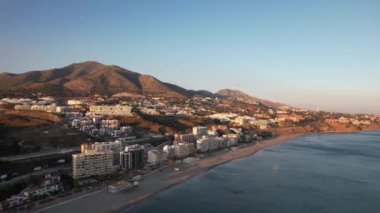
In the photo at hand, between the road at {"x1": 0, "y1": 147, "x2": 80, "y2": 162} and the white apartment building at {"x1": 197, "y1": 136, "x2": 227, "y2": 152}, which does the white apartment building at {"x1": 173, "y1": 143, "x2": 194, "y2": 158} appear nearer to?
the white apartment building at {"x1": 197, "y1": 136, "x2": 227, "y2": 152}

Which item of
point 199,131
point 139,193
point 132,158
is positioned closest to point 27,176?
point 139,193

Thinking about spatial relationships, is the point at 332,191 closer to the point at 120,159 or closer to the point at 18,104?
the point at 120,159

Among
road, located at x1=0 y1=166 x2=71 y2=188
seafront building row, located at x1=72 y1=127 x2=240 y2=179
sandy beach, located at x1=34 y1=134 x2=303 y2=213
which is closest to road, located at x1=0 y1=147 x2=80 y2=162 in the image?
seafront building row, located at x1=72 y1=127 x2=240 y2=179

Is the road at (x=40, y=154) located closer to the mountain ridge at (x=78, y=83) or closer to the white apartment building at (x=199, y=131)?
the white apartment building at (x=199, y=131)

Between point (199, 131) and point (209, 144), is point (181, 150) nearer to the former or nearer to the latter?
point (209, 144)

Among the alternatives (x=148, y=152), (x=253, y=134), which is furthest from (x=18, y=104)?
(x=253, y=134)

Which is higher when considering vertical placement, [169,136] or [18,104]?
[18,104]
